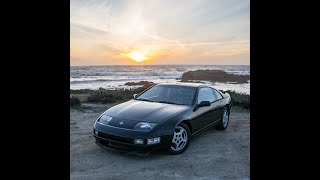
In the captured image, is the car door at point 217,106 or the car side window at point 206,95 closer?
the car side window at point 206,95

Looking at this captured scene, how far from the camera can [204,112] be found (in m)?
6.34

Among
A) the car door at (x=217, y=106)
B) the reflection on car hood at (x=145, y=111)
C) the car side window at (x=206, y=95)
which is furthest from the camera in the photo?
the car door at (x=217, y=106)

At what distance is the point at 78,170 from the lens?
15.3 feet

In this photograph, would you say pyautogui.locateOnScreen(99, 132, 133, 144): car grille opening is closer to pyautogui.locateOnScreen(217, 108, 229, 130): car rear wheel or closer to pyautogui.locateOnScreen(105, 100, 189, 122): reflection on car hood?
pyautogui.locateOnScreen(105, 100, 189, 122): reflection on car hood

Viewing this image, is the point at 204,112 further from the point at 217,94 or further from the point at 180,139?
the point at 217,94

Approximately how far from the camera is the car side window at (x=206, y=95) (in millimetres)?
6557

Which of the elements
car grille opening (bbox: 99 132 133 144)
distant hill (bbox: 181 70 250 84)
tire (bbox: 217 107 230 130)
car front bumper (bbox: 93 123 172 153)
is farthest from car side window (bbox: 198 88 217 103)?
distant hill (bbox: 181 70 250 84)

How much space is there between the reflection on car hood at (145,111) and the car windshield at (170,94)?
269mm

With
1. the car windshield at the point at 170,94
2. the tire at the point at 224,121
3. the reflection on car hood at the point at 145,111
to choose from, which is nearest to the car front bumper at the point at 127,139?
the reflection on car hood at the point at 145,111

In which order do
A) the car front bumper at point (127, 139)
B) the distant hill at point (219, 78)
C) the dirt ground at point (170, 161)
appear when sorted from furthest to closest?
the distant hill at point (219, 78)
the car front bumper at point (127, 139)
the dirt ground at point (170, 161)

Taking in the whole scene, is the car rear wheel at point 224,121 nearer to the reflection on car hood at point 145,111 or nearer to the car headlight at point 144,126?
the reflection on car hood at point 145,111
